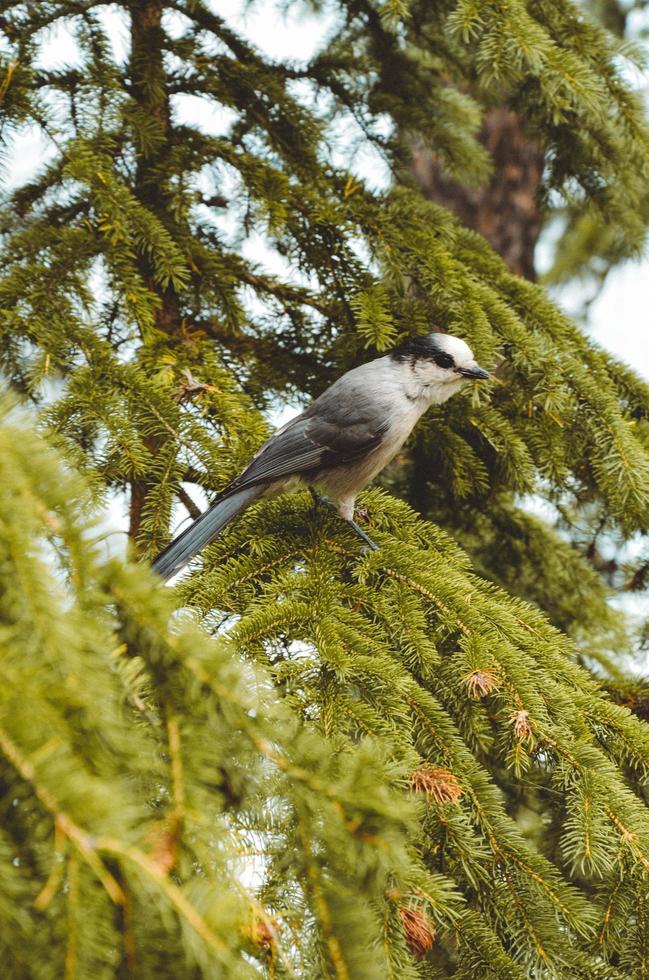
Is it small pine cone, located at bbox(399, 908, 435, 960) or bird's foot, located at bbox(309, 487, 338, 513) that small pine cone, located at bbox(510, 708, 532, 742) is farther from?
bird's foot, located at bbox(309, 487, 338, 513)

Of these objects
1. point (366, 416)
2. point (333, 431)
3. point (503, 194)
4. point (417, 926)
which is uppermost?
point (503, 194)

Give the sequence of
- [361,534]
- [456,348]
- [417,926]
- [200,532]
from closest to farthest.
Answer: [417,926] → [200,532] → [361,534] → [456,348]

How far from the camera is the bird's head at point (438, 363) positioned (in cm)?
264

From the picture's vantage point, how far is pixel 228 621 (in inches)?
78.4

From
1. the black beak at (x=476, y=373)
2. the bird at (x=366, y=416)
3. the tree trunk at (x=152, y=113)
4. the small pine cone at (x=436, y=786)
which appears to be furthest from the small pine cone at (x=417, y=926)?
the tree trunk at (x=152, y=113)

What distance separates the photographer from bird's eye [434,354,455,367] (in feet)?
→ 8.85

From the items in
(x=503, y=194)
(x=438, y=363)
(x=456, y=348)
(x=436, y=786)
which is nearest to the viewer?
(x=436, y=786)

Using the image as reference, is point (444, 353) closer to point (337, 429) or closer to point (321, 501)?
point (337, 429)

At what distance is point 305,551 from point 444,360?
0.83 m

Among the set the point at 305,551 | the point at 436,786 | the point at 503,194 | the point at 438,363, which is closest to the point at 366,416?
the point at 438,363

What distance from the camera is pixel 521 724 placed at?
1.72 m

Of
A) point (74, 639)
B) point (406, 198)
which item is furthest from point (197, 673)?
point (406, 198)

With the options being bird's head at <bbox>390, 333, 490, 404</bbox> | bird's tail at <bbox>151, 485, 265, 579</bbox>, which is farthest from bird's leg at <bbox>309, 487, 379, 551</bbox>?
bird's head at <bbox>390, 333, 490, 404</bbox>

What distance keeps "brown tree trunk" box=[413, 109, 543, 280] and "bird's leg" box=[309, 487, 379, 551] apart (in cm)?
287
